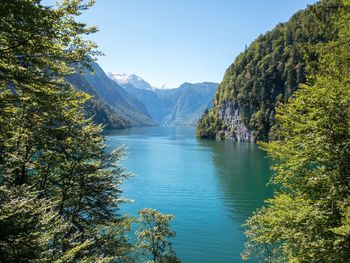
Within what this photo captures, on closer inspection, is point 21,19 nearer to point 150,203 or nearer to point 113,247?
point 113,247

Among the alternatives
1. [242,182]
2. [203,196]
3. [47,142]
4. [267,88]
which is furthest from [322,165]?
[267,88]

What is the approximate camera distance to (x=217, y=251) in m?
36.6

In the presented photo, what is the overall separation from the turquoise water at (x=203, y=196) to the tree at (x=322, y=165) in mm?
21120

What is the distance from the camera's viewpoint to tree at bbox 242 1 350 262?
13789mm

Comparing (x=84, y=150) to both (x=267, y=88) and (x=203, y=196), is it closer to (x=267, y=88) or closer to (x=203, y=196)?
(x=203, y=196)

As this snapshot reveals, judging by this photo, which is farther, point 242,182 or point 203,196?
point 242,182

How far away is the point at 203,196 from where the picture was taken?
61.0m

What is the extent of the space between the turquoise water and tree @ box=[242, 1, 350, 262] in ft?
69.3

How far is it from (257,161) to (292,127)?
282 feet

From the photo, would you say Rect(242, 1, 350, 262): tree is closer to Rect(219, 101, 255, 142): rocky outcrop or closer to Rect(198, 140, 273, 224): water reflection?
Rect(198, 140, 273, 224): water reflection

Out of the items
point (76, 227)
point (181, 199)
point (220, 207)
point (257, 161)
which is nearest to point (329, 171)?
point (76, 227)

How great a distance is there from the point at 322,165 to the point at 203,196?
45.9 metres

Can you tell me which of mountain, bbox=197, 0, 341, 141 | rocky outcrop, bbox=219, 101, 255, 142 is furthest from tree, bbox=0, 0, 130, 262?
rocky outcrop, bbox=219, 101, 255, 142

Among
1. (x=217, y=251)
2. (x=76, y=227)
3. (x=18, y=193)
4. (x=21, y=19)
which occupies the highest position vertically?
(x=21, y=19)
